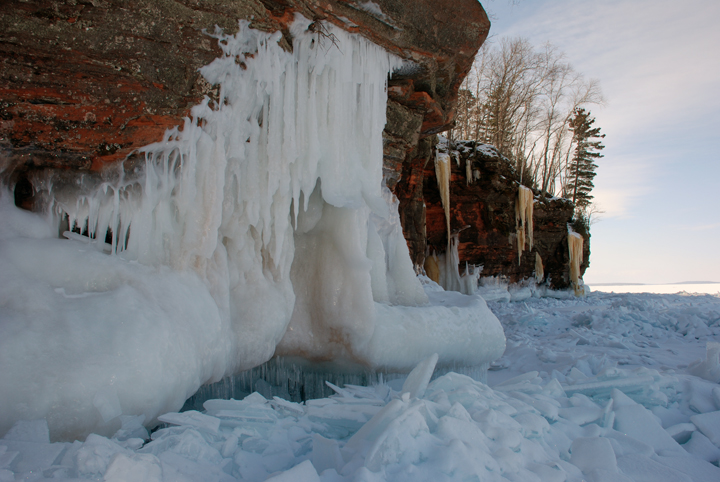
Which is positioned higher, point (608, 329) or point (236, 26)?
point (236, 26)

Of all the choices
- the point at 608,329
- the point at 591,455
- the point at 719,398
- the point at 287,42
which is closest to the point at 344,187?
the point at 287,42

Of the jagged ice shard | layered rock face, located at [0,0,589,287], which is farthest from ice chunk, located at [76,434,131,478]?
layered rock face, located at [0,0,589,287]

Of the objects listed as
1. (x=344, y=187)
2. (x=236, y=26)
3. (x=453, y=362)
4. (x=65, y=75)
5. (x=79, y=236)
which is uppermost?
(x=236, y=26)

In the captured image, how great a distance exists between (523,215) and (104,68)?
14.2 metres

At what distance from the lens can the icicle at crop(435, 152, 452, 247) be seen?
1234 centimetres

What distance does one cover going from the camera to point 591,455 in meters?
2.20

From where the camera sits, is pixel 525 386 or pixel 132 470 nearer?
pixel 132 470

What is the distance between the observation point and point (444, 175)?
12.5 metres

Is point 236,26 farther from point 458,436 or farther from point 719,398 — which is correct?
point 719,398

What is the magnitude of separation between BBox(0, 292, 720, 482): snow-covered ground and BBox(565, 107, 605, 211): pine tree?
2313 cm

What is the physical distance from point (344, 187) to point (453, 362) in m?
2.17

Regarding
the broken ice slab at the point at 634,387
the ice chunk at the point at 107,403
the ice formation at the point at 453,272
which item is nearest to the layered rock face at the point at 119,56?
the ice chunk at the point at 107,403

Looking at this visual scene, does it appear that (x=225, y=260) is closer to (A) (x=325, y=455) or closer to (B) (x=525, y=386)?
(A) (x=325, y=455)

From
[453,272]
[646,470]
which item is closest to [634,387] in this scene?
[646,470]
